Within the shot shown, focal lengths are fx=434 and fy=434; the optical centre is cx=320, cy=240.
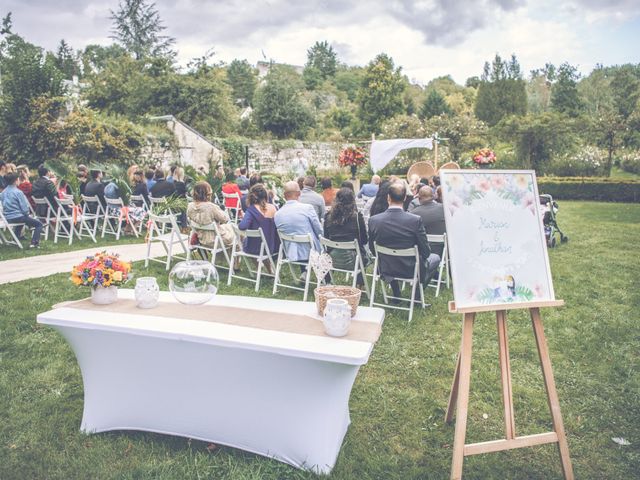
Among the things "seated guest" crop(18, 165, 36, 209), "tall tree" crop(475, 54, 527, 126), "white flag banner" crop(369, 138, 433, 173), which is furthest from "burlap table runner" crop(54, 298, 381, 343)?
"tall tree" crop(475, 54, 527, 126)

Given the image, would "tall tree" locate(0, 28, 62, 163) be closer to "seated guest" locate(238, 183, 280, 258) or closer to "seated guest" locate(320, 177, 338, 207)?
"seated guest" locate(320, 177, 338, 207)

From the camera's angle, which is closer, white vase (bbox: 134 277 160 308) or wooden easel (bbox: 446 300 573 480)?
wooden easel (bbox: 446 300 573 480)

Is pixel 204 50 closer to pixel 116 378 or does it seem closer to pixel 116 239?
pixel 116 239

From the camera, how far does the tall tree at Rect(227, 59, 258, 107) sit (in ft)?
162

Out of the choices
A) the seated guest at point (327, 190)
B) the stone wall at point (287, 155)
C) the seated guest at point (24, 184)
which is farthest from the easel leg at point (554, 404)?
the stone wall at point (287, 155)

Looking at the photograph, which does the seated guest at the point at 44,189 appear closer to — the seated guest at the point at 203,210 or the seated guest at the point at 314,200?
the seated guest at the point at 203,210

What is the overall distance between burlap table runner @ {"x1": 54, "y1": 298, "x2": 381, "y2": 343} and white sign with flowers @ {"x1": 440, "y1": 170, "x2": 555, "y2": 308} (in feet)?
1.86

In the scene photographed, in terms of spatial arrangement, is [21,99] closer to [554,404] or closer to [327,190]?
[327,190]

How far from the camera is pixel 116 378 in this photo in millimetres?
2672

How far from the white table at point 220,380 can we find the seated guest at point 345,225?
2735 millimetres

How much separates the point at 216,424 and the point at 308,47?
235 ft

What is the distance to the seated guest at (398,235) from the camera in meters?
4.67

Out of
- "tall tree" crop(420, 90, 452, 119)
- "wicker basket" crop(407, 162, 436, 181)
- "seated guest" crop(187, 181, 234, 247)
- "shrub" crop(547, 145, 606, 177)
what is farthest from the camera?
"tall tree" crop(420, 90, 452, 119)

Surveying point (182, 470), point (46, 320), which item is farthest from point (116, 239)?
point (182, 470)
